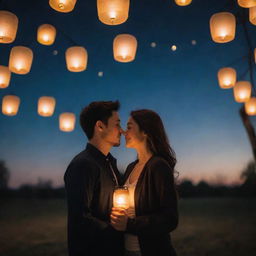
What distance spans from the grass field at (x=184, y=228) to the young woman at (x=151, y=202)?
4446 millimetres

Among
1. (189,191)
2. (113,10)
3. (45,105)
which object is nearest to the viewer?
(113,10)

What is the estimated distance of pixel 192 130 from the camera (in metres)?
11.1

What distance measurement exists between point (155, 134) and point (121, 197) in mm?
582

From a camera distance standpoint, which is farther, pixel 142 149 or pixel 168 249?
pixel 142 149

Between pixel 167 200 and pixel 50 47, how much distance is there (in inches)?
311

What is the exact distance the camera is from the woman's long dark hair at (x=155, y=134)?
7.53 ft

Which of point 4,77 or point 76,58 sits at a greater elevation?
point 76,58

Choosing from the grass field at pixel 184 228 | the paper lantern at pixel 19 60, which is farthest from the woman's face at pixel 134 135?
the grass field at pixel 184 228

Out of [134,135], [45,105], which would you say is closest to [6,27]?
[134,135]

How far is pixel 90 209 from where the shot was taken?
213 cm

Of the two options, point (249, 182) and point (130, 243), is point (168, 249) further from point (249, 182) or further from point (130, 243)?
point (249, 182)

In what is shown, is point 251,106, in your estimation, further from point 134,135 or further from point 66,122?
point 134,135

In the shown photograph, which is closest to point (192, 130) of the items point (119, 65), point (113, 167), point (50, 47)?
point (119, 65)

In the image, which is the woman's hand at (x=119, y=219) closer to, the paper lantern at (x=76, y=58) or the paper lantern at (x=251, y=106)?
the paper lantern at (x=76, y=58)
